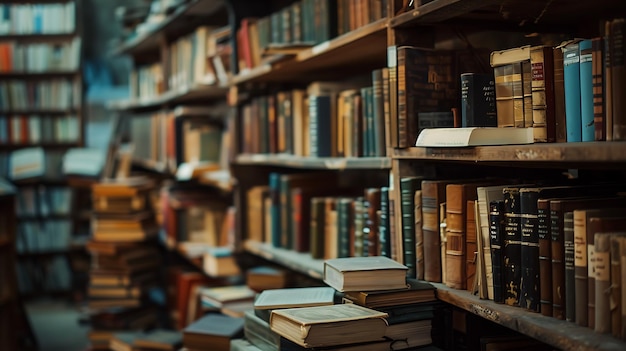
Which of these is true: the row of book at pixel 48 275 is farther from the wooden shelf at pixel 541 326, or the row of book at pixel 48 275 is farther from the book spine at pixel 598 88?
the book spine at pixel 598 88

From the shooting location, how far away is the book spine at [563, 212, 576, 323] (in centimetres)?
145

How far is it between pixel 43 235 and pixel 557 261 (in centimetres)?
569

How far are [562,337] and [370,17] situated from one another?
119cm

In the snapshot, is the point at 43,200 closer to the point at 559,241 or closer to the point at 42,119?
the point at 42,119

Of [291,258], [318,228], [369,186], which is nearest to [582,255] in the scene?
[318,228]

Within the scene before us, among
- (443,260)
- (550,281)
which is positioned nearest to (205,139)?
(443,260)

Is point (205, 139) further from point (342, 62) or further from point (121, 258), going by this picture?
point (342, 62)

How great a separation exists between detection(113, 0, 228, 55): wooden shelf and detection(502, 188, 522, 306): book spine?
250 cm

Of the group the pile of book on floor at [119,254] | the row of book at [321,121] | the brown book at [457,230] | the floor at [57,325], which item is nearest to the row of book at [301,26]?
the row of book at [321,121]

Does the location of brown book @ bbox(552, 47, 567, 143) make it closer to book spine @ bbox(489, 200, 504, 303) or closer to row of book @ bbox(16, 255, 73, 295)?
book spine @ bbox(489, 200, 504, 303)

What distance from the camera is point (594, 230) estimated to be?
1.40 m

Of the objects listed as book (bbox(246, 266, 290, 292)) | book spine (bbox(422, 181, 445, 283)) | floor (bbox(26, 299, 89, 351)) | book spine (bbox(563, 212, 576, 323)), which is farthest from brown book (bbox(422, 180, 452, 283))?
floor (bbox(26, 299, 89, 351))

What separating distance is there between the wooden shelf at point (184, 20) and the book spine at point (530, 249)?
2.55 m

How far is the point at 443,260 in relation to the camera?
74.7 inches
